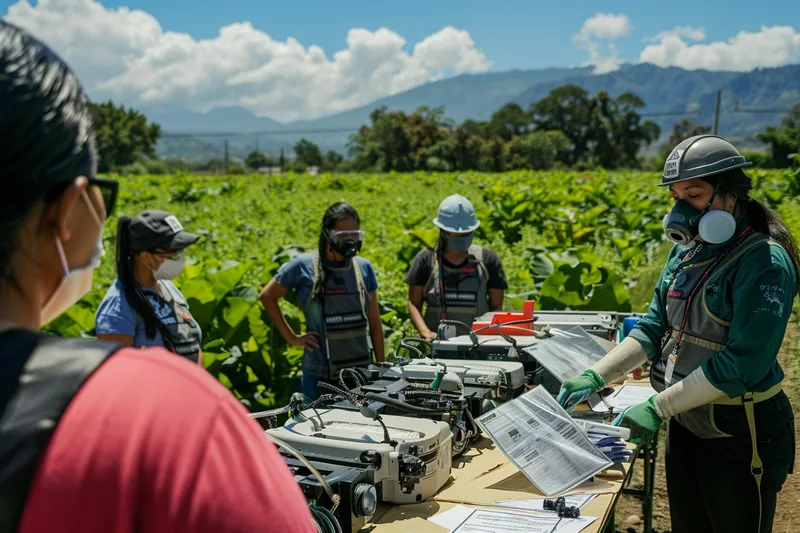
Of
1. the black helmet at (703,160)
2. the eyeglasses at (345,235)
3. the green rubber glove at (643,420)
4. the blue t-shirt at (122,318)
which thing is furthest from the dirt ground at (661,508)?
the blue t-shirt at (122,318)

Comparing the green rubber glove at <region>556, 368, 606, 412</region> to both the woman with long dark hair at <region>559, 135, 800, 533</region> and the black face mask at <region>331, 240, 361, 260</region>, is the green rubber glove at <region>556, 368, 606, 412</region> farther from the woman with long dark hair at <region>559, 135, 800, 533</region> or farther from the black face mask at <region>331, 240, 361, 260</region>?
the black face mask at <region>331, 240, 361, 260</region>

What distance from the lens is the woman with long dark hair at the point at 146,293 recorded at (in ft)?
11.7

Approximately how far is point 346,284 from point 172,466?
3.99m

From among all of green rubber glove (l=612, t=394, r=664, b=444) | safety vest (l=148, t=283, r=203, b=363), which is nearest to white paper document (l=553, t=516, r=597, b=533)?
green rubber glove (l=612, t=394, r=664, b=444)

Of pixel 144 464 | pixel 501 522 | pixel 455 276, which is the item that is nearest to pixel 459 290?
pixel 455 276

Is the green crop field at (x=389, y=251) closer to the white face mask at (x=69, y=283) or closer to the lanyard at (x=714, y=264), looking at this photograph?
the lanyard at (x=714, y=264)

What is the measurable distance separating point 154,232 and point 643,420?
2.49 meters

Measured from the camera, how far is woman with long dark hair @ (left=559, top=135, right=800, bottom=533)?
2.74 m

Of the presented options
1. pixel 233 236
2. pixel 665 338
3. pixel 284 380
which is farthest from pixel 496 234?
pixel 665 338

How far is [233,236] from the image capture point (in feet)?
48.8

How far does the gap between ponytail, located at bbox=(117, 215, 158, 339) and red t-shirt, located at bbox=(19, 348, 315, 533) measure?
115 inches

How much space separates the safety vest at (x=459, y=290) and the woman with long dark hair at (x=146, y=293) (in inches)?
77.8

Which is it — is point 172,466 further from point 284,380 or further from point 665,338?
point 284,380

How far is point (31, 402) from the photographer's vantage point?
0.79m
